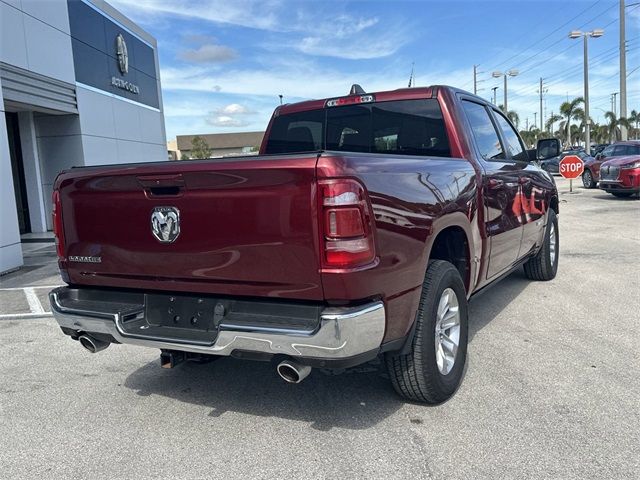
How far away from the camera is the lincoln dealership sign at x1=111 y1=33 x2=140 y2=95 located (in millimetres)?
17422

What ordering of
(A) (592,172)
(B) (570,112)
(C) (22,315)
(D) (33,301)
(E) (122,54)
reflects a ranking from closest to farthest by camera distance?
(C) (22,315)
(D) (33,301)
(E) (122,54)
(A) (592,172)
(B) (570,112)

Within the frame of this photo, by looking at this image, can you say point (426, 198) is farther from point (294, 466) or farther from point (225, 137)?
point (225, 137)

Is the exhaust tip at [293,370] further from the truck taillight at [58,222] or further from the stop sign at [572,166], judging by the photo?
the stop sign at [572,166]

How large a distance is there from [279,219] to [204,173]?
19.8 inches

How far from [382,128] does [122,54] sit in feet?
51.0

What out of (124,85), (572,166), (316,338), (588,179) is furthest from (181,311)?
(588,179)

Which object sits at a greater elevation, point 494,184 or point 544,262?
point 494,184

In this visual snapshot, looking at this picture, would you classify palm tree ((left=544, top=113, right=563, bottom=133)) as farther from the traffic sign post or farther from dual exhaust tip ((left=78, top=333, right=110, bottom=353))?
dual exhaust tip ((left=78, top=333, right=110, bottom=353))

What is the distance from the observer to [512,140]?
18.6ft

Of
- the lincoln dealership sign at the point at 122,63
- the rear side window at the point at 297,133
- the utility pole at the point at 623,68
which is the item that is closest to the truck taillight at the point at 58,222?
the rear side window at the point at 297,133

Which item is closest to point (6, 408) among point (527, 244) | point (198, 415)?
point (198, 415)

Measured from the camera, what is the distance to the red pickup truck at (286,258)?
8.86 ft

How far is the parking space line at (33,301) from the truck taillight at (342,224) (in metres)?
5.04

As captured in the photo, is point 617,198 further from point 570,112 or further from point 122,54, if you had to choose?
point 570,112
